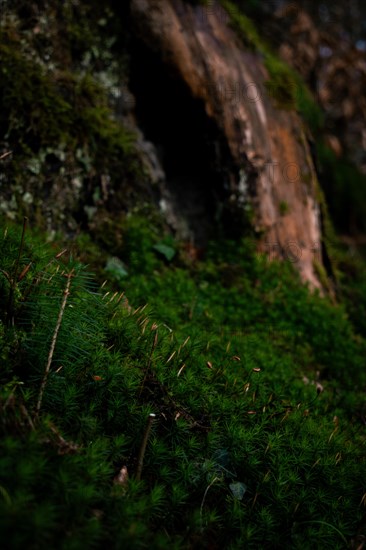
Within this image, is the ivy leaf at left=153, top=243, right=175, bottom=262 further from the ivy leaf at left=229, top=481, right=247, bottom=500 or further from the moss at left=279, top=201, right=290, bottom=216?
the ivy leaf at left=229, top=481, right=247, bottom=500

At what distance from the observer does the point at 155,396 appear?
8.07ft

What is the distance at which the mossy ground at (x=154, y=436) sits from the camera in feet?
5.50

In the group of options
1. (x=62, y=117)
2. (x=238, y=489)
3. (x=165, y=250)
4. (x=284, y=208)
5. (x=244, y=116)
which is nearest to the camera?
(x=238, y=489)

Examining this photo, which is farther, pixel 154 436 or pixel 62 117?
pixel 62 117

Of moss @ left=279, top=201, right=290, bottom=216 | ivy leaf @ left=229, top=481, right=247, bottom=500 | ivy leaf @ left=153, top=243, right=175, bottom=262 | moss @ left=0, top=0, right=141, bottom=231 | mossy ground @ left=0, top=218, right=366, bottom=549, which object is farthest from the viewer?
moss @ left=279, top=201, right=290, bottom=216

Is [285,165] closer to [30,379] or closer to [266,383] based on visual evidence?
[266,383]

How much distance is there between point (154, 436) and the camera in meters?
2.26

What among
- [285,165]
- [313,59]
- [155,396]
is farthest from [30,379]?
[313,59]

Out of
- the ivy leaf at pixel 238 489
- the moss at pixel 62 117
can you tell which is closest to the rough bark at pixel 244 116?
the moss at pixel 62 117

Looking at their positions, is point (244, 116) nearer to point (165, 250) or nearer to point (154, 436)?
point (165, 250)

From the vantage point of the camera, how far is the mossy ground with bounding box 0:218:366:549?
168 centimetres

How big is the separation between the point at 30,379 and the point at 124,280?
6.49 feet

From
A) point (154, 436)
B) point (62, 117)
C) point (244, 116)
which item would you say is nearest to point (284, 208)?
point (244, 116)

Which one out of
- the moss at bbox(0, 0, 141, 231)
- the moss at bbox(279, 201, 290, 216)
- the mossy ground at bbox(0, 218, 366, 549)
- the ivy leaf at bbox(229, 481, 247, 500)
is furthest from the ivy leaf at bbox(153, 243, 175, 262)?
the ivy leaf at bbox(229, 481, 247, 500)
